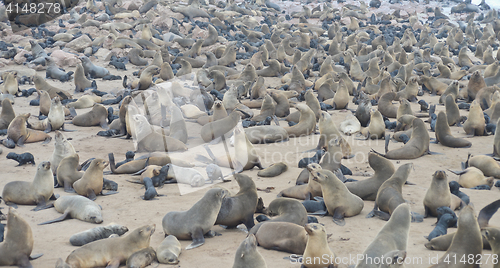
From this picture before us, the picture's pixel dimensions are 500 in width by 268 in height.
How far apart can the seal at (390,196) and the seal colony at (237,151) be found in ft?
0.07

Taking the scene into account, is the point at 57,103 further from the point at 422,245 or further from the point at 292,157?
the point at 422,245

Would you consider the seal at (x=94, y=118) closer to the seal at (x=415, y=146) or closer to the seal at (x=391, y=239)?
the seal at (x=415, y=146)

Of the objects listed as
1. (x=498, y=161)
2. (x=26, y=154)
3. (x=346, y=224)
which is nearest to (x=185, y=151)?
(x=26, y=154)

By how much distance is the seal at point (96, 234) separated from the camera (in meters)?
4.20

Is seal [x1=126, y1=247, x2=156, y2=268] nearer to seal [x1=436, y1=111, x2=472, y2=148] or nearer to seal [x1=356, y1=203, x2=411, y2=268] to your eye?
seal [x1=356, y1=203, x2=411, y2=268]

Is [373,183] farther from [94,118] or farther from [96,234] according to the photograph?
[94,118]

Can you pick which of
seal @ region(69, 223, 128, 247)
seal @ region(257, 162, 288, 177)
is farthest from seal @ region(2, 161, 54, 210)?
seal @ region(257, 162, 288, 177)

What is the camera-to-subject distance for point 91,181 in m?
5.52

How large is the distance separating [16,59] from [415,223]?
13667mm

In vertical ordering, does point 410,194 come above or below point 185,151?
above

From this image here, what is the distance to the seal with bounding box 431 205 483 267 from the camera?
3.45 metres

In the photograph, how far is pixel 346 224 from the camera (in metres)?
4.71

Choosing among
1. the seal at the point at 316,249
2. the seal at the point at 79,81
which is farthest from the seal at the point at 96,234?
the seal at the point at 79,81

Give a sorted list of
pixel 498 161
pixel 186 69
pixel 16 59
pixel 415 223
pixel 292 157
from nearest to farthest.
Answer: pixel 415 223 < pixel 498 161 < pixel 292 157 < pixel 186 69 < pixel 16 59
